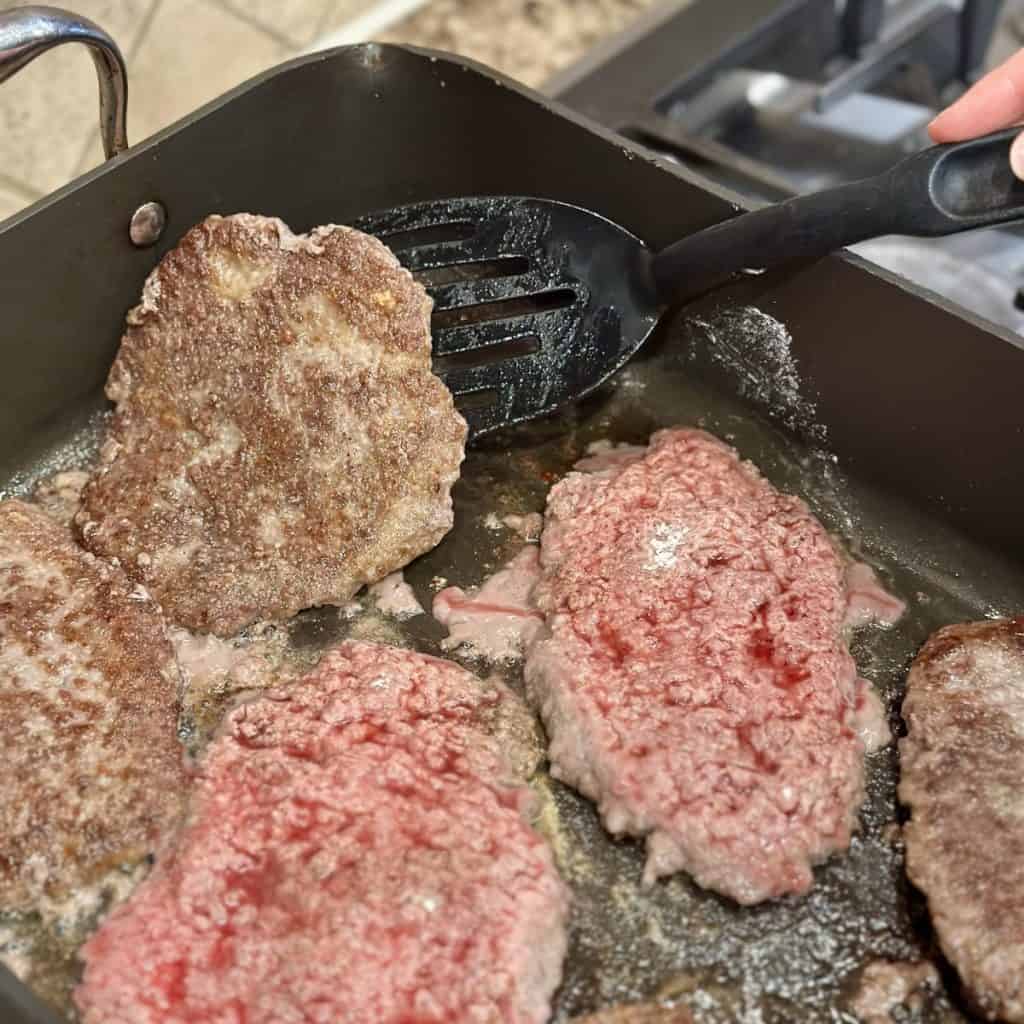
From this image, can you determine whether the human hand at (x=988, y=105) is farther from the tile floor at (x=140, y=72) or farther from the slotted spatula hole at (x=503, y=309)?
the tile floor at (x=140, y=72)

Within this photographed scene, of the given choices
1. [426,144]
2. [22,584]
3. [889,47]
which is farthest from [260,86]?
[889,47]

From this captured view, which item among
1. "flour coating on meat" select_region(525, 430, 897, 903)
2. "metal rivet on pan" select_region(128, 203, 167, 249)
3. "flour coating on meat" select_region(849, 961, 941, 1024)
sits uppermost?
"metal rivet on pan" select_region(128, 203, 167, 249)

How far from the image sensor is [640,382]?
2133 millimetres

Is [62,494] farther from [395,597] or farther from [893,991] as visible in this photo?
[893,991]

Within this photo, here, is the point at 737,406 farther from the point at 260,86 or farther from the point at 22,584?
the point at 22,584

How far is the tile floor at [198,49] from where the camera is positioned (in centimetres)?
277

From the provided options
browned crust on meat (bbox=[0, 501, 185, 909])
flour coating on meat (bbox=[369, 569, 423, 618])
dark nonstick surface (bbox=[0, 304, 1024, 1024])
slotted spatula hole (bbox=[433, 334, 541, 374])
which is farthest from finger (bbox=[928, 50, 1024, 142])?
browned crust on meat (bbox=[0, 501, 185, 909])

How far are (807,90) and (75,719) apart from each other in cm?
210

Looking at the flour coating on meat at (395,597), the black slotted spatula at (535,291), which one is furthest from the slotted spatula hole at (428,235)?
the flour coating on meat at (395,597)

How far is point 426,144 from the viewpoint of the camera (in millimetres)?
2125

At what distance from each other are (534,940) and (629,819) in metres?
0.21

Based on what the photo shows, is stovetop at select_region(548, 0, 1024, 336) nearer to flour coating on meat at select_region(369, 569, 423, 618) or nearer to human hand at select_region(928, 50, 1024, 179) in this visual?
human hand at select_region(928, 50, 1024, 179)

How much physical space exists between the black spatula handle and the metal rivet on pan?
868 millimetres

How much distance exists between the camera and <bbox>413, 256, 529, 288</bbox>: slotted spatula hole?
2.00m
